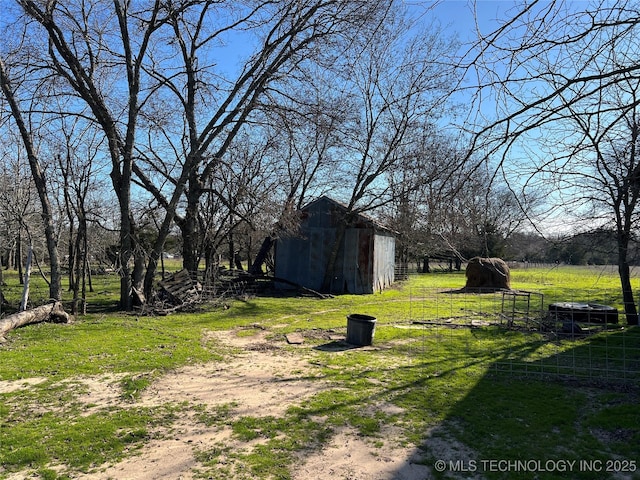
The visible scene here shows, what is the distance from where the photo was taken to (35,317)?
1061cm

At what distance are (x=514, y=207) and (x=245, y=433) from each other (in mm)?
3800

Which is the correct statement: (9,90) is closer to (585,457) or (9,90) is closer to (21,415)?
(21,415)

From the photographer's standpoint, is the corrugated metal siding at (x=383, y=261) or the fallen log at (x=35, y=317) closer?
the fallen log at (x=35, y=317)

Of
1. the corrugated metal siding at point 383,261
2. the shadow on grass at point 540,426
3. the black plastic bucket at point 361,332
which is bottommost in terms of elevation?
the shadow on grass at point 540,426

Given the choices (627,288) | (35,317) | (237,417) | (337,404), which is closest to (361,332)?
(337,404)

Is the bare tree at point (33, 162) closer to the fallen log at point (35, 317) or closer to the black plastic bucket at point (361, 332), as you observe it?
the fallen log at point (35, 317)

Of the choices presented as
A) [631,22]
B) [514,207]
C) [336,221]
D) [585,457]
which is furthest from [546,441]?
[336,221]

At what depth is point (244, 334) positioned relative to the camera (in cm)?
1114

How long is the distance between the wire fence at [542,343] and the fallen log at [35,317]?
8.88m

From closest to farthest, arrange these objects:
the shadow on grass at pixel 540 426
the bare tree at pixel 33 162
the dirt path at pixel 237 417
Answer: the dirt path at pixel 237 417, the shadow on grass at pixel 540 426, the bare tree at pixel 33 162

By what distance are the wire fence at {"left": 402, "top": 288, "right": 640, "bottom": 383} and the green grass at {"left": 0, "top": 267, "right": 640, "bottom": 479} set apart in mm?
67

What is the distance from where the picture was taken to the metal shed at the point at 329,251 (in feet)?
74.2

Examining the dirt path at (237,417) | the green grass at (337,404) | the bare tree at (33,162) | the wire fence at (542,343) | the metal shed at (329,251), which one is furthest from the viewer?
the metal shed at (329,251)

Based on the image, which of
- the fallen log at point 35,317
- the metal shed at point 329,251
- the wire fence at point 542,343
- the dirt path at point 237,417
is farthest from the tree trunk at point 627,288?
the fallen log at point 35,317
